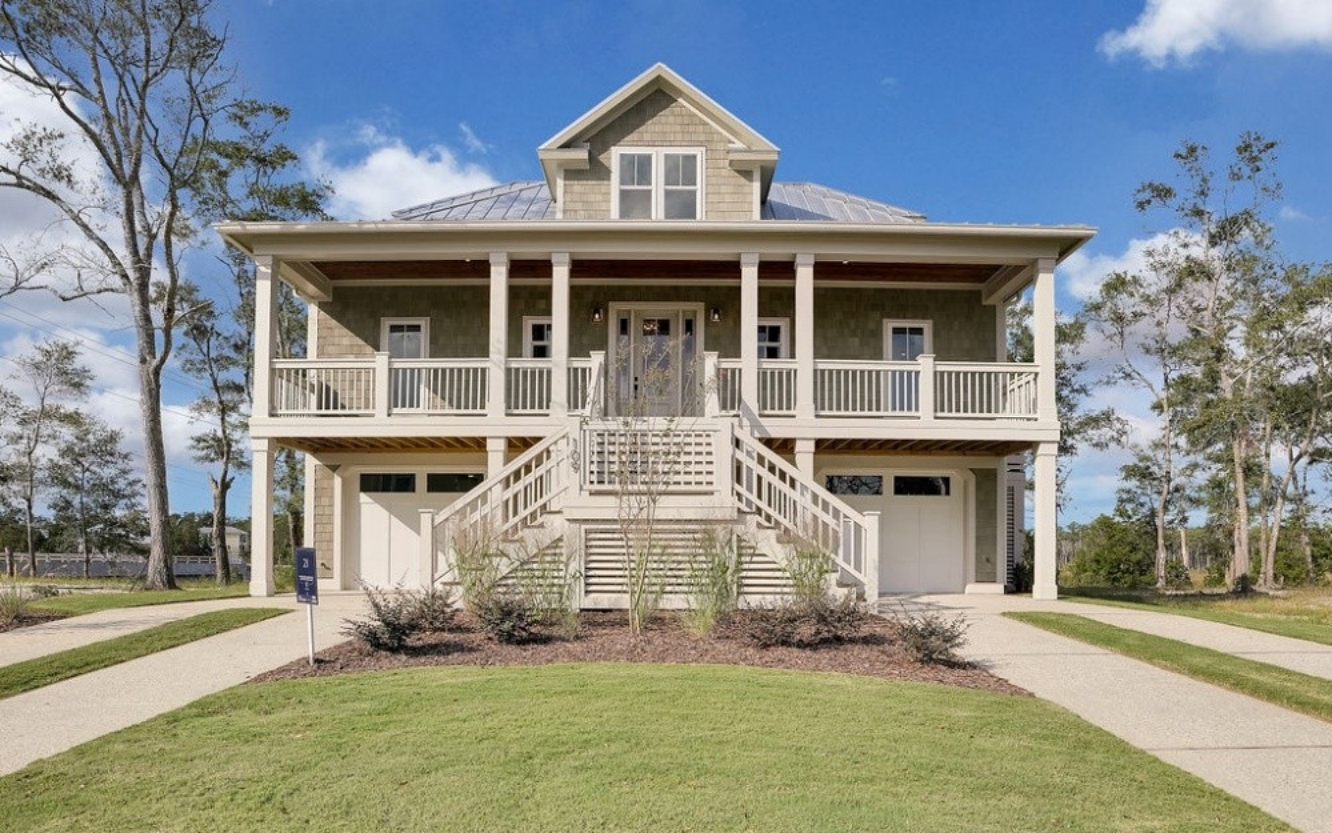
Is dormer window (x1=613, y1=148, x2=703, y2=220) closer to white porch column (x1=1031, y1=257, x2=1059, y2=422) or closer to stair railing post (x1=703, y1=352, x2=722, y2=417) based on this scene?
stair railing post (x1=703, y1=352, x2=722, y2=417)

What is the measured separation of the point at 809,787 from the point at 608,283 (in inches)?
523

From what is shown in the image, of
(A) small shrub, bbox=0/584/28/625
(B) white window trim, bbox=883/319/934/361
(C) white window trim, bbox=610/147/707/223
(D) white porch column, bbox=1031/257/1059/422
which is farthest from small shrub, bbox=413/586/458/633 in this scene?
(B) white window trim, bbox=883/319/934/361

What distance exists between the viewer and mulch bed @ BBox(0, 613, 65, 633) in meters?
11.2

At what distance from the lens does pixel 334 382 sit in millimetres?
16922

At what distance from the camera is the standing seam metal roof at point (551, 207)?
1762 centimetres

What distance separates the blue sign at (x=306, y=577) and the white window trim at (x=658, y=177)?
995cm

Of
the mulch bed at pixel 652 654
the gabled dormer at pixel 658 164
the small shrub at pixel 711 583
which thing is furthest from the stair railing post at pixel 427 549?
the gabled dormer at pixel 658 164

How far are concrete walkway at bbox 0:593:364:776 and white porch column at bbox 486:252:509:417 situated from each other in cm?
411

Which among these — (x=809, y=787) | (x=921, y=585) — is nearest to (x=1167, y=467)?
(x=921, y=585)

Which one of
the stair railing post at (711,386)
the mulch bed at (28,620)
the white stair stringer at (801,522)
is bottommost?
the mulch bed at (28,620)

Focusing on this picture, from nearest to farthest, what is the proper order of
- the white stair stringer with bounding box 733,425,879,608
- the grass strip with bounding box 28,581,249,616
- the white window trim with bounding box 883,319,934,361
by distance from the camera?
the white stair stringer with bounding box 733,425,879,608
the grass strip with bounding box 28,581,249,616
the white window trim with bounding box 883,319,934,361

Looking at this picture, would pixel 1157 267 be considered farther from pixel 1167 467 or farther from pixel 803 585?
pixel 803 585

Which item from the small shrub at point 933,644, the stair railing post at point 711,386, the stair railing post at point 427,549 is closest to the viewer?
the small shrub at point 933,644

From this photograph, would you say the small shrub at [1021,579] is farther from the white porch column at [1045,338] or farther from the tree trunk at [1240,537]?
the tree trunk at [1240,537]
